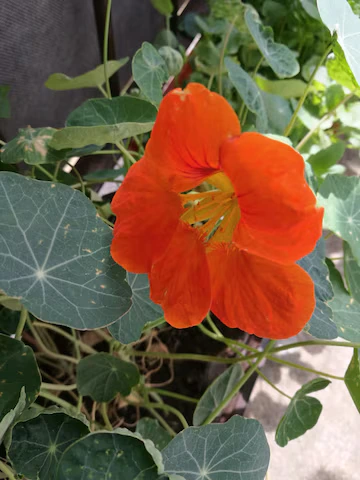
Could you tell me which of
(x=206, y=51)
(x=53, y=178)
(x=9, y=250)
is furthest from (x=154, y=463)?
(x=206, y=51)

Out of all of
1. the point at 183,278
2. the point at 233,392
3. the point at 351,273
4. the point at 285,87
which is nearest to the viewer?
the point at 183,278

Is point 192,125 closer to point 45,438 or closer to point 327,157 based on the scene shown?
point 45,438

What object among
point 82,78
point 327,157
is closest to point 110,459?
point 82,78

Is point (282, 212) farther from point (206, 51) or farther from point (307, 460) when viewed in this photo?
point (206, 51)

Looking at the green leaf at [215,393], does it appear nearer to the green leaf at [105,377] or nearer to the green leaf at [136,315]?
the green leaf at [105,377]

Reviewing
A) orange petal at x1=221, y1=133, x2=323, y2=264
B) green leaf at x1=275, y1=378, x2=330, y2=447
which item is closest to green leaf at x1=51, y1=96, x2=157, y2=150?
orange petal at x1=221, y1=133, x2=323, y2=264

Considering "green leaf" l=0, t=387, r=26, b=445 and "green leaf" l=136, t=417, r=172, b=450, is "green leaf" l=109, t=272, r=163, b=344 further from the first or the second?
"green leaf" l=136, t=417, r=172, b=450
